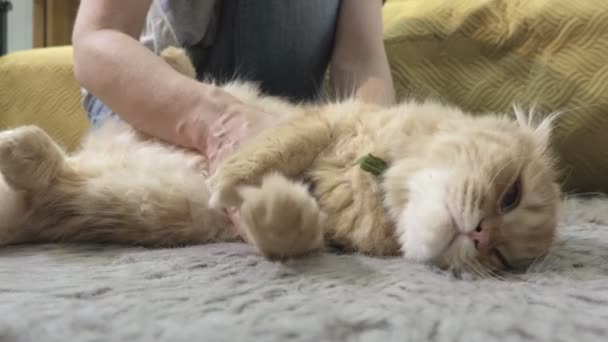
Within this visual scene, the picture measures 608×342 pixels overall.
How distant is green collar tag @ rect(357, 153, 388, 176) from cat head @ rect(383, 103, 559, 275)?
0.05ft

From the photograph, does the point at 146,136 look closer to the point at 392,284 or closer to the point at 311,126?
the point at 311,126

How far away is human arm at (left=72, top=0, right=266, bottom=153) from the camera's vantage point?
3.40 feet

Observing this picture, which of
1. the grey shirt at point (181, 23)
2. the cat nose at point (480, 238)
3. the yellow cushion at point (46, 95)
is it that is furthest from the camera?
the yellow cushion at point (46, 95)

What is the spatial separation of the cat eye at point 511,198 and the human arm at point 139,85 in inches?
17.6

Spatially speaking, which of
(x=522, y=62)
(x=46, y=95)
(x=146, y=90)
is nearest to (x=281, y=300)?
(x=146, y=90)

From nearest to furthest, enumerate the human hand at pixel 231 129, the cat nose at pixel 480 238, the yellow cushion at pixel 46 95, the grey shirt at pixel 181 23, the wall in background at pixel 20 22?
1. the cat nose at pixel 480 238
2. the human hand at pixel 231 129
3. the grey shirt at pixel 181 23
4. the yellow cushion at pixel 46 95
5. the wall in background at pixel 20 22

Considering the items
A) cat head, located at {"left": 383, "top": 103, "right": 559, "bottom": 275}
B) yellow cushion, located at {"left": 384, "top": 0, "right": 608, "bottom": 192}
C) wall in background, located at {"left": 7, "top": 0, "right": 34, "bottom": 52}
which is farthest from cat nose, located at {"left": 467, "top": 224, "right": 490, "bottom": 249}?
wall in background, located at {"left": 7, "top": 0, "right": 34, "bottom": 52}

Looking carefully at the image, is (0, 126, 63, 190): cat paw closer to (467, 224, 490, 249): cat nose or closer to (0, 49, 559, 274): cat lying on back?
(0, 49, 559, 274): cat lying on back

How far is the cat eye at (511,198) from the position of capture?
33.2 inches

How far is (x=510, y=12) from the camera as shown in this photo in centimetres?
155

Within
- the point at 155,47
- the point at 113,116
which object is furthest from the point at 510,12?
the point at 113,116

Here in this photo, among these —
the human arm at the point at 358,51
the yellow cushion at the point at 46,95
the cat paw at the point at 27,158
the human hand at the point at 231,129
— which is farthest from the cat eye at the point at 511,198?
the yellow cushion at the point at 46,95

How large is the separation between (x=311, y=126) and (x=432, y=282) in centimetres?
39

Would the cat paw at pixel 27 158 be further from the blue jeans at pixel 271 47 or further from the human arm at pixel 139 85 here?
the blue jeans at pixel 271 47
